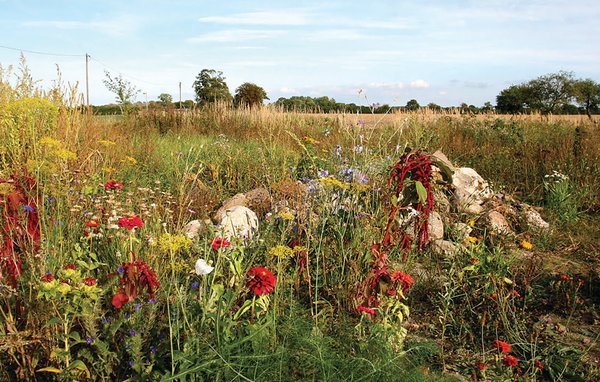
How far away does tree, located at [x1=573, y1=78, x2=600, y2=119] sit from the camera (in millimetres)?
51438

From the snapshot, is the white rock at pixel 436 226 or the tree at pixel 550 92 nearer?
the white rock at pixel 436 226

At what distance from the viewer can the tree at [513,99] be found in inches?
2101

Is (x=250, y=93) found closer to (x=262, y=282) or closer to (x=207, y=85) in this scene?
(x=207, y=85)

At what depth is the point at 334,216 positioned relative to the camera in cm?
317

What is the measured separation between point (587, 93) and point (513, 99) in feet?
24.6

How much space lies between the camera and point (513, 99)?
2149 inches

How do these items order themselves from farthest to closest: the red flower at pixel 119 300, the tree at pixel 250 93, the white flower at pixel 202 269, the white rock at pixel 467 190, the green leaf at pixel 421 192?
1. the tree at pixel 250 93
2. the white rock at pixel 467 190
3. the green leaf at pixel 421 192
4. the red flower at pixel 119 300
5. the white flower at pixel 202 269

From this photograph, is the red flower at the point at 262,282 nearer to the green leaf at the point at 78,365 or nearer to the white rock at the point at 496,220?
the green leaf at the point at 78,365

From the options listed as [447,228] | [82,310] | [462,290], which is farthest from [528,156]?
[82,310]

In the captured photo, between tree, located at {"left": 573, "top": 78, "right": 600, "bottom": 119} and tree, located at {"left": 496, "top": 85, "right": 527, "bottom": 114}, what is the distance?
501cm

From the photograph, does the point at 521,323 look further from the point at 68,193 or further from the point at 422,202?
the point at 68,193

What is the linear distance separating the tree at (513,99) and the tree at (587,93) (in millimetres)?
5014

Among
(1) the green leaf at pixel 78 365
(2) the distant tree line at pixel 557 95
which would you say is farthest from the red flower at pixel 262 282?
(2) the distant tree line at pixel 557 95

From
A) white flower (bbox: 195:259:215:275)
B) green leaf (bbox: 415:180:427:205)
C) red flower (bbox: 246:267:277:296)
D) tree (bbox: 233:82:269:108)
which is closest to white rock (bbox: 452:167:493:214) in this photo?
green leaf (bbox: 415:180:427:205)
